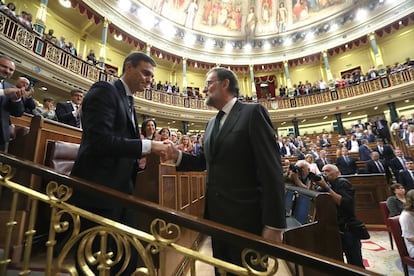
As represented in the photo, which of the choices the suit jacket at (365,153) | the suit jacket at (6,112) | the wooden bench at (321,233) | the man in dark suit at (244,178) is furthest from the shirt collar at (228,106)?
the suit jacket at (365,153)

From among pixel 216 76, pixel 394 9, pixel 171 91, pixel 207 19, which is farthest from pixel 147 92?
pixel 394 9

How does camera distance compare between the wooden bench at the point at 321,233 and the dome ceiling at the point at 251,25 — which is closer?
the wooden bench at the point at 321,233

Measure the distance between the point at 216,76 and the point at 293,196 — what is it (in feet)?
8.91

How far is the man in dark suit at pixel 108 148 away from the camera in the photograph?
1.04 meters

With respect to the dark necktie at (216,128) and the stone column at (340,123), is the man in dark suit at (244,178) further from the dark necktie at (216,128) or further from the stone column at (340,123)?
the stone column at (340,123)

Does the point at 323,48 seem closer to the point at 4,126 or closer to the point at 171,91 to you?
the point at 171,91

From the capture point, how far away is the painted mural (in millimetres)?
13688

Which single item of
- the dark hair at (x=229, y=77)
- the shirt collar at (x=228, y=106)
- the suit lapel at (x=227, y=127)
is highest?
the dark hair at (x=229, y=77)

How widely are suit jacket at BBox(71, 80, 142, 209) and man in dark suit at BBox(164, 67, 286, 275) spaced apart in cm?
46

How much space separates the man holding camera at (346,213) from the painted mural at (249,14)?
13788mm

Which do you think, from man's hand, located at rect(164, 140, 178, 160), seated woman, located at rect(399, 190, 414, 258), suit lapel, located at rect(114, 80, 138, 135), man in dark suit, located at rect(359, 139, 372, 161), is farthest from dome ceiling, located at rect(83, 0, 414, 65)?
seated woman, located at rect(399, 190, 414, 258)

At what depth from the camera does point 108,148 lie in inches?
40.4

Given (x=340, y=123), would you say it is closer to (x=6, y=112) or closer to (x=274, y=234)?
(x=274, y=234)

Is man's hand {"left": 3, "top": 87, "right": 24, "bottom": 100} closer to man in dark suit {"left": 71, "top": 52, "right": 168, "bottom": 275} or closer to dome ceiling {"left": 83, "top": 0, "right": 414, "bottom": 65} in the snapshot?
man in dark suit {"left": 71, "top": 52, "right": 168, "bottom": 275}
